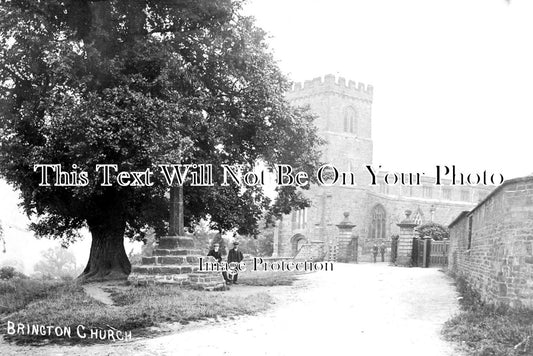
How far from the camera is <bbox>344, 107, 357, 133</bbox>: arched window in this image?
182 ft

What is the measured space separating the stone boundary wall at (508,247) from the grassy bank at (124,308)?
4.90 metres

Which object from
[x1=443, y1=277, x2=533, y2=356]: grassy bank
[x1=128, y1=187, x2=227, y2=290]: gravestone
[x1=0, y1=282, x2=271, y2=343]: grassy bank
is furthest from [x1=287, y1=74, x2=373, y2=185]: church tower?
[x1=443, y1=277, x2=533, y2=356]: grassy bank

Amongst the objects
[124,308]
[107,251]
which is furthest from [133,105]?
[124,308]

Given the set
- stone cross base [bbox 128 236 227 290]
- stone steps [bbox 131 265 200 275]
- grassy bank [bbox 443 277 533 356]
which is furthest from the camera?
stone steps [bbox 131 265 200 275]

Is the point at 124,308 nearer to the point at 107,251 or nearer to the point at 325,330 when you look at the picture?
the point at 325,330

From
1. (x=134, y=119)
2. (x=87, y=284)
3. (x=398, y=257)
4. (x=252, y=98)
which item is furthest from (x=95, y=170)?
(x=398, y=257)

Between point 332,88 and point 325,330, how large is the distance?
1834 inches

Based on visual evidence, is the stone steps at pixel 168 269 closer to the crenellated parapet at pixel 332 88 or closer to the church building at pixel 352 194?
the church building at pixel 352 194

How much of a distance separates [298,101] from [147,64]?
40.6 meters

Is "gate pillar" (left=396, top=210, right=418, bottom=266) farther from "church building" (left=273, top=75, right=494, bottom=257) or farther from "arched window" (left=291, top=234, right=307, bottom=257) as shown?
"arched window" (left=291, top=234, right=307, bottom=257)

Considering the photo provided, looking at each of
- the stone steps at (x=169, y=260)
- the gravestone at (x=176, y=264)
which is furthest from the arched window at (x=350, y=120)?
the stone steps at (x=169, y=260)

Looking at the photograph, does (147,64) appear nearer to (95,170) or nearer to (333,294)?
(95,170)

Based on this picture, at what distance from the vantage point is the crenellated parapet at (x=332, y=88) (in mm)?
54750

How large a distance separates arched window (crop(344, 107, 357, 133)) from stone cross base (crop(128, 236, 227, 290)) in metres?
41.9
